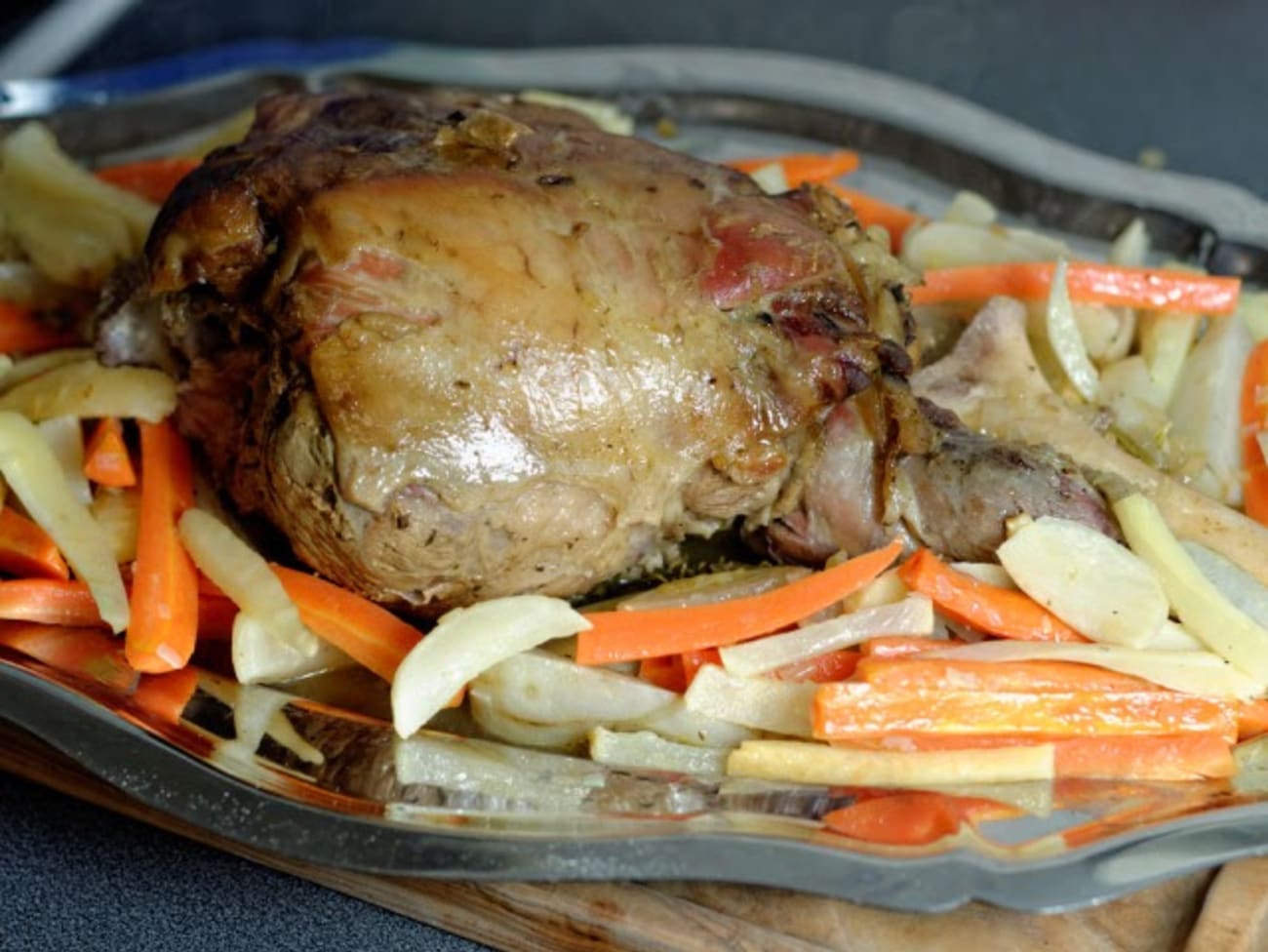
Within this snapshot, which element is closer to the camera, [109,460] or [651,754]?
[651,754]

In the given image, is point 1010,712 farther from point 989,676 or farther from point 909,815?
point 909,815

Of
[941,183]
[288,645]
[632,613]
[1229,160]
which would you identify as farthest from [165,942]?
[1229,160]

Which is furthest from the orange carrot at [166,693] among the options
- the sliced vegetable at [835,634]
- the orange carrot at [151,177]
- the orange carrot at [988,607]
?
the orange carrot at [151,177]

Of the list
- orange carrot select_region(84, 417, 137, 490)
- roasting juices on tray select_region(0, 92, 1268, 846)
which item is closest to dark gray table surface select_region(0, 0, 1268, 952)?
orange carrot select_region(84, 417, 137, 490)

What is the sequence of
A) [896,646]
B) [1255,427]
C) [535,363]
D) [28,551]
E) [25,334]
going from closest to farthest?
[535,363] < [896,646] < [28,551] < [1255,427] < [25,334]

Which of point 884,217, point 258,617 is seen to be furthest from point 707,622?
point 884,217

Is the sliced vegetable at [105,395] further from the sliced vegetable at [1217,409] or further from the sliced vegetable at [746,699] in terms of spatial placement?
the sliced vegetable at [1217,409]

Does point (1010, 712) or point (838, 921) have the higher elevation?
point (1010, 712)
